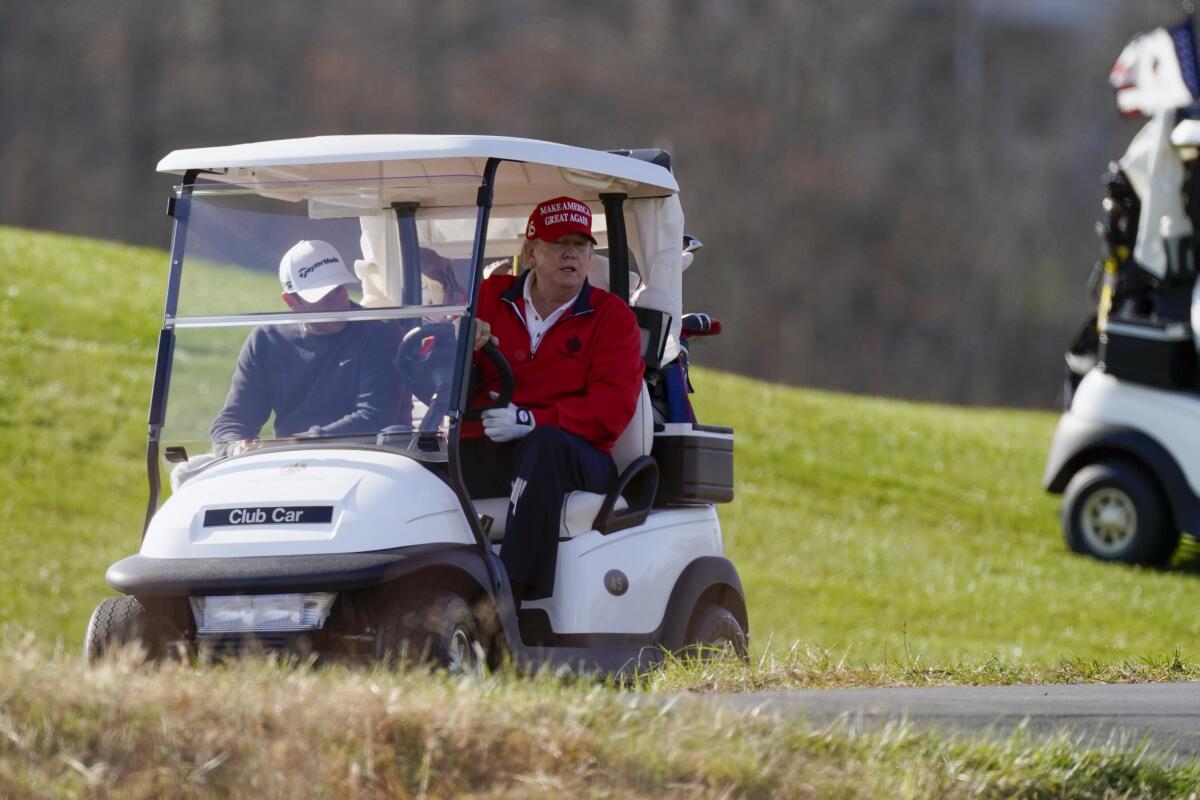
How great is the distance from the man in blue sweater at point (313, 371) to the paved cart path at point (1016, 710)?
1.80 meters

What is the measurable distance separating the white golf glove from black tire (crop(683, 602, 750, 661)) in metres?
1.06

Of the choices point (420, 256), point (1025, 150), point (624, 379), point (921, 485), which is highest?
point (1025, 150)

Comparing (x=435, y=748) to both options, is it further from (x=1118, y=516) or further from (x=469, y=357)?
(x=1118, y=516)

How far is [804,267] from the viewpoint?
51.5 metres

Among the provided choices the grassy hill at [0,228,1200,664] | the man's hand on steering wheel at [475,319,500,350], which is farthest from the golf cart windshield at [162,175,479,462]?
the grassy hill at [0,228,1200,664]

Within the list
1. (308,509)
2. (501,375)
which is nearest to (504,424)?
(501,375)

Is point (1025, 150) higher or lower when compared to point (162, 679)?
higher

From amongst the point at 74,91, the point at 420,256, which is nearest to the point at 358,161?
the point at 420,256

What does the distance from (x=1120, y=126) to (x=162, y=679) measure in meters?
50.0

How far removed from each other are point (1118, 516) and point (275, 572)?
33.0 feet

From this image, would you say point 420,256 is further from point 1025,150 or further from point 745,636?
point 1025,150

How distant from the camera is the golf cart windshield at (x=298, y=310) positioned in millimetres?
6031

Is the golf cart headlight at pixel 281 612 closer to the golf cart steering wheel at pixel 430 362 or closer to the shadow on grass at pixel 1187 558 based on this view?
the golf cart steering wheel at pixel 430 362

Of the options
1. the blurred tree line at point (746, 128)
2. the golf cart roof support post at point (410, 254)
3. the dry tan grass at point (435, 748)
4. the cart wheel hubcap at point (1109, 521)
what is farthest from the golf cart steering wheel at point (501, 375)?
the blurred tree line at point (746, 128)
